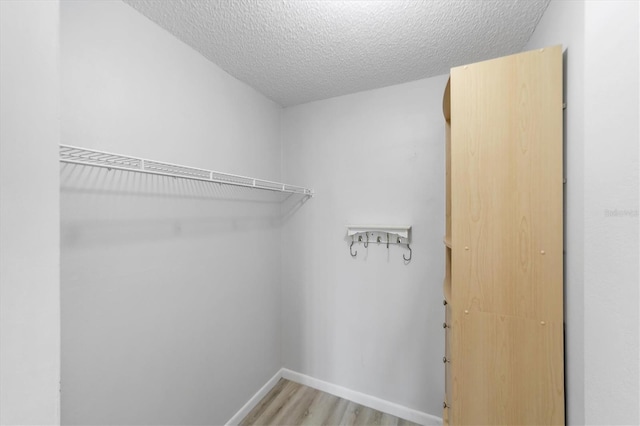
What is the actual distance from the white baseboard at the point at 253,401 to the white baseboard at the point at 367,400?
12cm

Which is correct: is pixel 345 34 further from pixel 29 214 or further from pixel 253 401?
pixel 253 401

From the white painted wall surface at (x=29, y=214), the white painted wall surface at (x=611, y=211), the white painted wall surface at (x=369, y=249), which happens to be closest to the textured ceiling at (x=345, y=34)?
the white painted wall surface at (x=369, y=249)

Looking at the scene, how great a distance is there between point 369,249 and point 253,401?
1459 mm

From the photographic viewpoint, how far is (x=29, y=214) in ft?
1.51

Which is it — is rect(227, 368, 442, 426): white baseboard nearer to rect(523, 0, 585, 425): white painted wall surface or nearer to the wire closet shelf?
rect(523, 0, 585, 425): white painted wall surface

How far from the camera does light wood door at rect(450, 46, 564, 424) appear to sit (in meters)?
0.99

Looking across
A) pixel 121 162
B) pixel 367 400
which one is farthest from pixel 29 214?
pixel 367 400

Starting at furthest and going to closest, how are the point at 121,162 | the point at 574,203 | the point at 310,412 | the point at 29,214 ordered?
the point at 310,412
the point at 121,162
the point at 574,203
the point at 29,214

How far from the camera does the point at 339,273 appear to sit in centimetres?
210

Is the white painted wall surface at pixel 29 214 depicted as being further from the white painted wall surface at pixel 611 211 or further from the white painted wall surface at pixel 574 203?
the white painted wall surface at pixel 574 203

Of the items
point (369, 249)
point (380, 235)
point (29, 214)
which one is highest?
point (29, 214)

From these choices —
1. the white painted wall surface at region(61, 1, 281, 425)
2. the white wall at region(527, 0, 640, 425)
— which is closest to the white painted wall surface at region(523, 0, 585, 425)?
the white wall at region(527, 0, 640, 425)

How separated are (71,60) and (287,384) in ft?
8.32

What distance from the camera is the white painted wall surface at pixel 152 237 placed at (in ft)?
3.41
